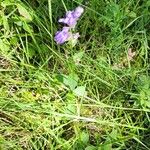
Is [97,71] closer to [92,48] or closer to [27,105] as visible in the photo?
[92,48]

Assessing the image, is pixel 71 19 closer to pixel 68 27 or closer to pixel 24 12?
pixel 68 27

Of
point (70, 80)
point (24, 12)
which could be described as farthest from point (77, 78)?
point (24, 12)

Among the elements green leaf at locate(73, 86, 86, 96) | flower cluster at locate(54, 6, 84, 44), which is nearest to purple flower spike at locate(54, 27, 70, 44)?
flower cluster at locate(54, 6, 84, 44)

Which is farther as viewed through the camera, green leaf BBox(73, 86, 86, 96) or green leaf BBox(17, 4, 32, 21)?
green leaf BBox(17, 4, 32, 21)

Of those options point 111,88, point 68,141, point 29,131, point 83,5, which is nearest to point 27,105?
point 29,131

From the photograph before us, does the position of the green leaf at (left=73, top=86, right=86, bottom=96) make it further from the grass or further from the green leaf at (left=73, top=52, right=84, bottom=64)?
the green leaf at (left=73, top=52, right=84, bottom=64)

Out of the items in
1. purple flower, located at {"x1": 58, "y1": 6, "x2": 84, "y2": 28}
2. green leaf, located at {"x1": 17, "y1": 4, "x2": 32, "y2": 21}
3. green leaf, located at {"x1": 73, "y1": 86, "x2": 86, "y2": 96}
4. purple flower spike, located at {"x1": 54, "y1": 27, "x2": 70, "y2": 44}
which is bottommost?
green leaf, located at {"x1": 73, "y1": 86, "x2": 86, "y2": 96}

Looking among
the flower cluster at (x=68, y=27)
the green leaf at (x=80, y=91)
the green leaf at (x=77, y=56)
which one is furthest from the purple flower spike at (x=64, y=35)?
the green leaf at (x=80, y=91)

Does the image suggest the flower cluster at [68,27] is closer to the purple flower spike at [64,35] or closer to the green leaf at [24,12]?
the purple flower spike at [64,35]
